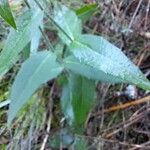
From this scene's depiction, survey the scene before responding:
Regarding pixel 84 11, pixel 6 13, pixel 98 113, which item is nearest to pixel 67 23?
pixel 84 11

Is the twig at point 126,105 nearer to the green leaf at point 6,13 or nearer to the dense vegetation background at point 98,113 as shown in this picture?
the dense vegetation background at point 98,113

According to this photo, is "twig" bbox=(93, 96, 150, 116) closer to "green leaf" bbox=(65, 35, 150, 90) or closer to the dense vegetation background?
the dense vegetation background

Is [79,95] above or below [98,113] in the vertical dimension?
above

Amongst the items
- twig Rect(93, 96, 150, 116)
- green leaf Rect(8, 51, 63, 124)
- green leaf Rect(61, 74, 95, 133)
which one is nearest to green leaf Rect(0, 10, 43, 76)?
green leaf Rect(8, 51, 63, 124)

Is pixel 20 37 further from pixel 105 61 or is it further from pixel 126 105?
pixel 126 105

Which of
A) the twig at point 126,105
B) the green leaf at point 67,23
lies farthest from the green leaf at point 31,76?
the twig at point 126,105

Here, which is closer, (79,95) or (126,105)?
(79,95)
